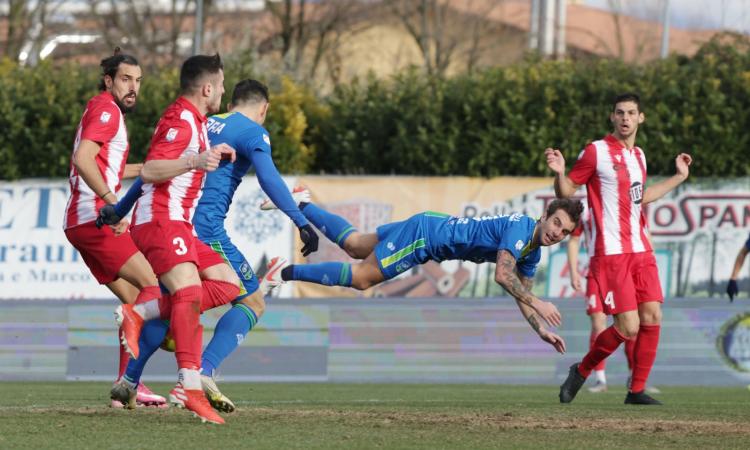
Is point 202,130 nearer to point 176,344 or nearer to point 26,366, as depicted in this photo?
point 176,344

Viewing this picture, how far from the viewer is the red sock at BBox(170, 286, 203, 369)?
24.9 feet

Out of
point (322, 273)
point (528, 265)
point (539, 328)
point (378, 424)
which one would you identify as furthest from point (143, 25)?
point (378, 424)

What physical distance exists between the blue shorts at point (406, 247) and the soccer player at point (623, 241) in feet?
4.64

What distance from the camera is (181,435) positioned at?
278 inches

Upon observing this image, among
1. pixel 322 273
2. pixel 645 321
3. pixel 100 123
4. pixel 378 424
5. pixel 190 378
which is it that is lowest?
pixel 378 424

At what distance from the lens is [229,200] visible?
884 centimetres

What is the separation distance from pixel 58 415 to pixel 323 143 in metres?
14.4

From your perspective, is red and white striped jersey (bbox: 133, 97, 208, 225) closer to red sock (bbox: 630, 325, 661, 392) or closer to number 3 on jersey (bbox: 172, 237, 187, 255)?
number 3 on jersey (bbox: 172, 237, 187, 255)

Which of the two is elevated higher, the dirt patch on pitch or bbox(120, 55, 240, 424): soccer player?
bbox(120, 55, 240, 424): soccer player

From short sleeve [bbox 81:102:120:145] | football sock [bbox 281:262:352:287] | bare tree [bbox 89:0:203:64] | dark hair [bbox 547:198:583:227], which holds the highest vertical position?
bare tree [bbox 89:0:203:64]

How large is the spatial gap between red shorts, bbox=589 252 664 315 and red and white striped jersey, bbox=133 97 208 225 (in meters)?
3.89

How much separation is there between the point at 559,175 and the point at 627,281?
1.06 m

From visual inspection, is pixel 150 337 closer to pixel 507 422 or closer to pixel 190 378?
pixel 190 378

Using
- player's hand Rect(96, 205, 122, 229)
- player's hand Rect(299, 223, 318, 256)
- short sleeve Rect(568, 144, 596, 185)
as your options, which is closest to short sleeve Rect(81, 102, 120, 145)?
player's hand Rect(96, 205, 122, 229)
